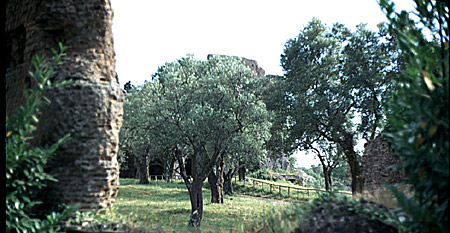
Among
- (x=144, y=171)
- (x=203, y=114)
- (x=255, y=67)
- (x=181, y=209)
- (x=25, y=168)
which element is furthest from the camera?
(x=255, y=67)

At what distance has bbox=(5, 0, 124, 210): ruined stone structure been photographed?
257 inches

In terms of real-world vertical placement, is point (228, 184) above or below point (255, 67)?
below

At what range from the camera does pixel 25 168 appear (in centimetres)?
595

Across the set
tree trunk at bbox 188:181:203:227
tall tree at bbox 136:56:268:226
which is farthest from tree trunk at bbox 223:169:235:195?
tree trunk at bbox 188:181:203:227

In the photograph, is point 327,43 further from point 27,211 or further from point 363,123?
point 27,211

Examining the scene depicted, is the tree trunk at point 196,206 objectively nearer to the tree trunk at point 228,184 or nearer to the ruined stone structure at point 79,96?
the ruined stone structure at point 79,96

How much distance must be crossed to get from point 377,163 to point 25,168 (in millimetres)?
13586

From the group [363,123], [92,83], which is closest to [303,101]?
[363,123]

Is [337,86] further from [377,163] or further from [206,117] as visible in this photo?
[206,117]

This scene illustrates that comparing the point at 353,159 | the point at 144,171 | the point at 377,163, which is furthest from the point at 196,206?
the point at 144,171

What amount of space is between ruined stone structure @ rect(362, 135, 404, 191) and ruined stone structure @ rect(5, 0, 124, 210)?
1097 centimetres

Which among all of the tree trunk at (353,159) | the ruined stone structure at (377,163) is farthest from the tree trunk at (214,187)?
the ruined stone structure at (377,163)

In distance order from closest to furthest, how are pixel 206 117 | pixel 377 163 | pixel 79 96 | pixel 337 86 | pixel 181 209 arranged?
pixel 79 96
pixel 377 163
pixel 206 117
pixel 181 209
pixel 337 86

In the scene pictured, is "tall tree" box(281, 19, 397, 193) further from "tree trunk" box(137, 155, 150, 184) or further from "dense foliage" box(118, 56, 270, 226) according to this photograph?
"tree trunk" box(137, 155, 150, 184)
